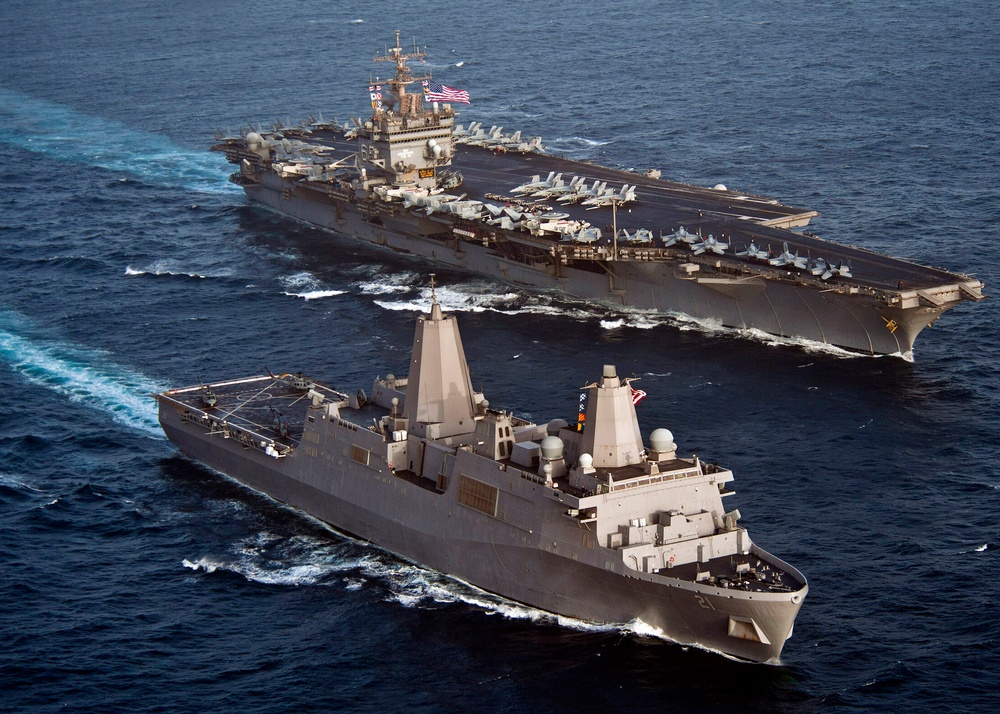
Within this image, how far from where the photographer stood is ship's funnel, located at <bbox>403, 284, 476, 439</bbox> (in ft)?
141

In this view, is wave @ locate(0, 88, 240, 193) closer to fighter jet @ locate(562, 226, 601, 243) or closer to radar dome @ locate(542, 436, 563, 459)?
fighter jet @ locate(562, 226, 601, 243)

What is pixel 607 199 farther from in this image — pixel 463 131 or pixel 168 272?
pixel 168 272

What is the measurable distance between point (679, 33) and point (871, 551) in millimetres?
86700

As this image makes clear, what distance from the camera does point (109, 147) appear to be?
95875 mm

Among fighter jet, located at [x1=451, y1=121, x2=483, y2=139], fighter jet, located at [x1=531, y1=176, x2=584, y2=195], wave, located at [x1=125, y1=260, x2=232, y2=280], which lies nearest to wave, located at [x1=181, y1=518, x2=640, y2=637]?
wave, located at [x1=125, y1=260, x2=232, y2=280]

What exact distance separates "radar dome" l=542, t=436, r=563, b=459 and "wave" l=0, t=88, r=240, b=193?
2172 inches

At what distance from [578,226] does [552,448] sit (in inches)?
1212

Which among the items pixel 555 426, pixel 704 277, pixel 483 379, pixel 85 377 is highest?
pixel 555 426

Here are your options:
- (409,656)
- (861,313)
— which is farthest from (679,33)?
(409,656)

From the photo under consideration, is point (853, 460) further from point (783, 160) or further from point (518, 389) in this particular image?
point (783, 160)

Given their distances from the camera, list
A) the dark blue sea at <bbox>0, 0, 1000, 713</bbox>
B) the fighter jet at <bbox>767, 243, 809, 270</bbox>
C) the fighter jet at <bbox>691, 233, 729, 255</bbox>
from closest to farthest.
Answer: the dark blue sea at <bbox>0, 0, 1000, 713</bbox>
the fighter jet at <bbox>767, 243, 809, 270</bbox>
the fighter jet at <bbox>691, 233, 729, 255</bbox>

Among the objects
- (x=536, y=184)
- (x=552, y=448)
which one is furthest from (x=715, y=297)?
(x=552, y=448)

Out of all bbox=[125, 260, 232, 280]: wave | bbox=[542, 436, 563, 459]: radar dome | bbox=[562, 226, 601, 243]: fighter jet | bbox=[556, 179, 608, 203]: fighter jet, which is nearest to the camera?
bbox=[542, 436, 563, 459]: radar dome

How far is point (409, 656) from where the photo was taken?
37.3m
